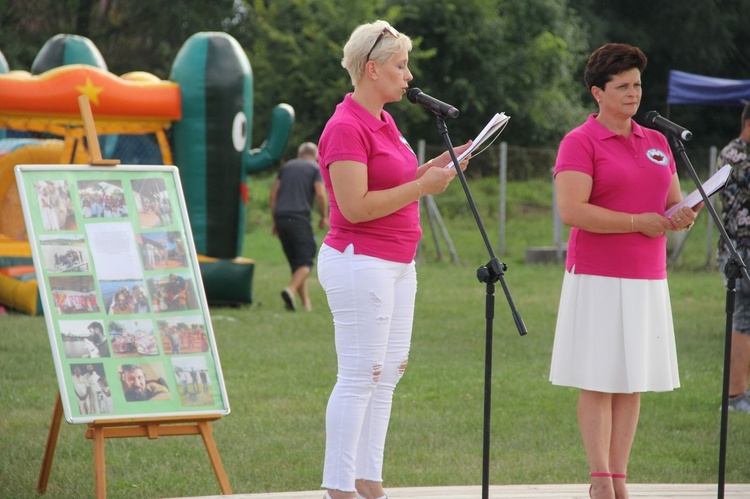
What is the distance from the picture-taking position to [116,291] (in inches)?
182

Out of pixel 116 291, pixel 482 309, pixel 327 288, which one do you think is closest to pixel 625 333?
pixel 327 288

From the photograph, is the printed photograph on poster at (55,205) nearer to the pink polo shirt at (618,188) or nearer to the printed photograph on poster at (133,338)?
the printed photograph on poster at (133,338)

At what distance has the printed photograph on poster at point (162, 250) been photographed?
15.6ft

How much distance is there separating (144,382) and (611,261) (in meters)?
1.99

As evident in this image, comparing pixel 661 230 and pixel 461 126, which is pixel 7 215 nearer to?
pixel 661 230

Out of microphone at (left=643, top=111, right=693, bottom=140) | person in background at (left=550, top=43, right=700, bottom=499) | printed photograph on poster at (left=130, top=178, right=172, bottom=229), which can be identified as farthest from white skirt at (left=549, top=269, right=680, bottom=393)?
printed photograph on poster at (left=130, top=178, right=172, bottom=229)

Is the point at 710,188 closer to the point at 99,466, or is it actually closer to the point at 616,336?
the point at 616,336

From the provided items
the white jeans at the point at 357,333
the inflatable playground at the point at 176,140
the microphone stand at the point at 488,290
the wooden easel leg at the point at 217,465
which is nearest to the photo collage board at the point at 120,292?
the wooden easel leg at the point at 217,465

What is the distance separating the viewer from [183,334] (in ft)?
15.5

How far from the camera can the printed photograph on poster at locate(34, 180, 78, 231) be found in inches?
181

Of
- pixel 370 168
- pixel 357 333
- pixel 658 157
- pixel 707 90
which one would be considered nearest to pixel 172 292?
pixel 357 333

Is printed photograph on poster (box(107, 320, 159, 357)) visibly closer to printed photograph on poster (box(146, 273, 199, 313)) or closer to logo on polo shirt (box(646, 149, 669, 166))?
printed photograph on poster (box(146, 273, 199, 313))

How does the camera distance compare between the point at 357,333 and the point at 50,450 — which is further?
the point at 50,450

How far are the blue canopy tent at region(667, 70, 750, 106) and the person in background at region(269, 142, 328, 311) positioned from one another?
6.27m
